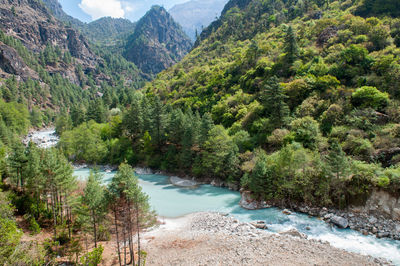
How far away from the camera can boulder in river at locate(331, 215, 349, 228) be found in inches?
928

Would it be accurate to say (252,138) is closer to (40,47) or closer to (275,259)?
(275,259)

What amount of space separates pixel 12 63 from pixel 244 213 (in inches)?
6046

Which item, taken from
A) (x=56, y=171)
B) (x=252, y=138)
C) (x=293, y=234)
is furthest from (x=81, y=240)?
(x=252, y=138)

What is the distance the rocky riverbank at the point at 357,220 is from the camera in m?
21.9

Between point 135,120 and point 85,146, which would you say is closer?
point 135,120

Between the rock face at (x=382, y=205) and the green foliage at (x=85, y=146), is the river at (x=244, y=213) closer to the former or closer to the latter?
the rock face at (x=382, y=205)

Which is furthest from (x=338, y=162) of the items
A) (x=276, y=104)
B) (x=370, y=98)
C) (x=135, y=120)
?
(x=135, y=120)

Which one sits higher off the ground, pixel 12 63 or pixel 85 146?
pixel 12 63

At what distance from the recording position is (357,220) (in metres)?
24.0

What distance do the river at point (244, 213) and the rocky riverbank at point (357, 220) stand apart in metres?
0.69

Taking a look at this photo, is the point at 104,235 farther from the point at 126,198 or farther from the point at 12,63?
the point at 12,63

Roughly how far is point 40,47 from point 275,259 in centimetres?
21490

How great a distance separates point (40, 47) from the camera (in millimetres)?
172875

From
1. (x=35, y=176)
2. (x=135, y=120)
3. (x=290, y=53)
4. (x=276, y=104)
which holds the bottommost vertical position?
(x=35, y=176)
